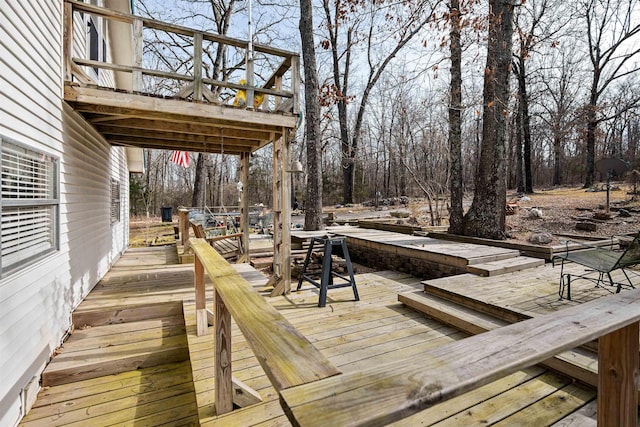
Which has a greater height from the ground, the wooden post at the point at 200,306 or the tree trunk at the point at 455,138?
the tree trunk at the point at 455,138

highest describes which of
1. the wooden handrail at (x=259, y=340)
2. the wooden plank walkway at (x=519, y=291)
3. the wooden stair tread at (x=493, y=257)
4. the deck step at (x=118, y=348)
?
the wooden handrail at (x=259, y=340)

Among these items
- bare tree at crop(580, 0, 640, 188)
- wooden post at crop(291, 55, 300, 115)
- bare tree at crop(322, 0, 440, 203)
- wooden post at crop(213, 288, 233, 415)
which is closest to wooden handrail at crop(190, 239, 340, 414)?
wooden post at crop(213, 288, 233, 415)

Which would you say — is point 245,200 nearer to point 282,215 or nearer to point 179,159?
point 282,215

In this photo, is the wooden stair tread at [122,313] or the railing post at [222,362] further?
the wooden stair tread at [122,313]

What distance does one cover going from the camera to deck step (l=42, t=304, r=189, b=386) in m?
3.04

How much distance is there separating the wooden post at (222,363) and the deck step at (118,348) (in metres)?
1.66

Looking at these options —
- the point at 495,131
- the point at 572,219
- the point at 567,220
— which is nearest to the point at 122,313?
the point at 495,131

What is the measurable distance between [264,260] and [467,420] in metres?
5.62

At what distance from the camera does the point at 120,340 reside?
11.6 ft

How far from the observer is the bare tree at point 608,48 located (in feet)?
42.8

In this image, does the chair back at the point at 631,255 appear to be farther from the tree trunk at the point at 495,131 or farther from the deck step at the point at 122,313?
the deck step at the point at 122,313

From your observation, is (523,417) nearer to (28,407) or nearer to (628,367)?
(628,367)

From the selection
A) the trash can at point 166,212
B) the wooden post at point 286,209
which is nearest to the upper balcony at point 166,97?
the wooden post at point 286,209

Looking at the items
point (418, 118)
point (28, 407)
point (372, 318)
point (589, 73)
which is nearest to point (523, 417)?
point (372, 318)
